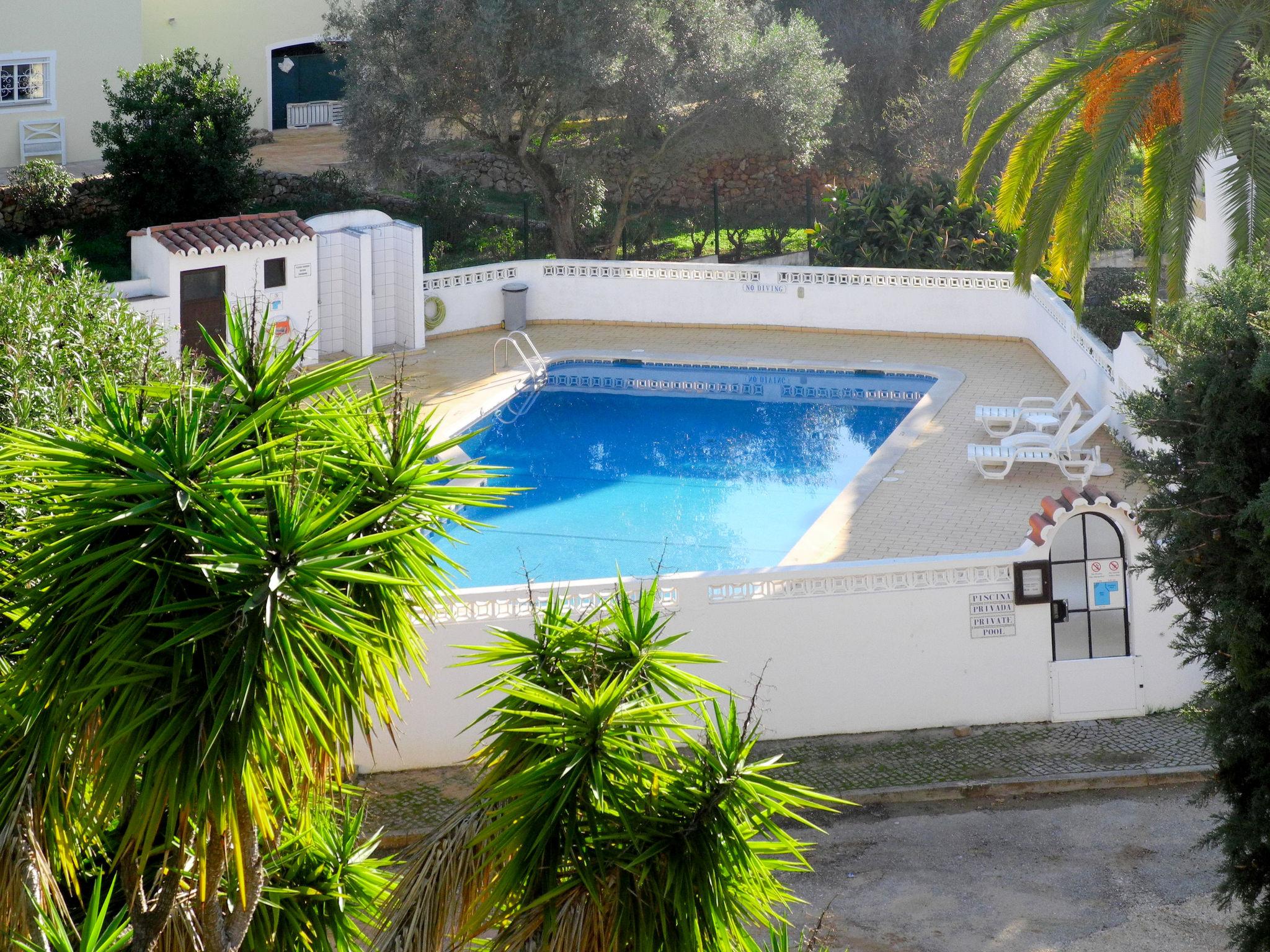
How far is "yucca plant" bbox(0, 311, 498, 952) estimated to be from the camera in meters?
4.55

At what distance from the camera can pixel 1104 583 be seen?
12273mm

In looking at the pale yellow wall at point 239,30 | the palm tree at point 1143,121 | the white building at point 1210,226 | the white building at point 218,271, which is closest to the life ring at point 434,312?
the white building at point 218,271

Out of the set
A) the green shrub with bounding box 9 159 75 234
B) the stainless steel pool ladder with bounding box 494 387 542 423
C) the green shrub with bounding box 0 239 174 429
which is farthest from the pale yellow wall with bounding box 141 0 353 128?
the green shrub with bounding box 0 239 174 429

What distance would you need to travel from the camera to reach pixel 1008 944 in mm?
9266

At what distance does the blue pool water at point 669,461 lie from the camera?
16.8 m

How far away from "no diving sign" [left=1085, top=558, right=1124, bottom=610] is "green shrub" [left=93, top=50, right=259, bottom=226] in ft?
61.1

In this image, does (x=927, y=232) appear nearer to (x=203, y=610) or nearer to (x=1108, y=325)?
(x=1108, y=325)

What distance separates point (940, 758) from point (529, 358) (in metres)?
13.0

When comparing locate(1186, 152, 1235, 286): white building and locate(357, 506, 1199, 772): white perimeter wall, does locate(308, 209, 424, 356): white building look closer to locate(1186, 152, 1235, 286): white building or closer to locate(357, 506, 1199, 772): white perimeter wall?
locate(1186, 152, 1235, 286): white building

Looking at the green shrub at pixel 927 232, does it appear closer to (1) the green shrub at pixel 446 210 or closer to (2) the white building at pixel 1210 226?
(2) the white building at pixel 1210 226

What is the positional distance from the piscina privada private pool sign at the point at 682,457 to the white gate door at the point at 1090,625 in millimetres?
3851

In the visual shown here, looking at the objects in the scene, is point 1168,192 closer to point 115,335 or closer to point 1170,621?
point 1170,621

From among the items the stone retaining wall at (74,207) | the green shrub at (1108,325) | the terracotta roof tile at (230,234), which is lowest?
the green shrub at (1108,325)

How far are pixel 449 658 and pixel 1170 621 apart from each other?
601 centimetres
